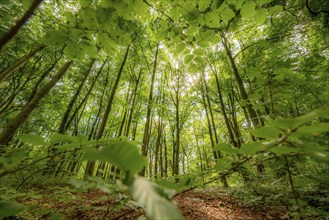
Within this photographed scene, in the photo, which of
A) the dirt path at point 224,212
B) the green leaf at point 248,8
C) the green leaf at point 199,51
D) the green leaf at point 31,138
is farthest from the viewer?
the dirt path at point 224,212

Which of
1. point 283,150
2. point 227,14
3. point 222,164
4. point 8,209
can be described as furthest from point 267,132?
point 227,14

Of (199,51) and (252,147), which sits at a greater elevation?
(199,51)

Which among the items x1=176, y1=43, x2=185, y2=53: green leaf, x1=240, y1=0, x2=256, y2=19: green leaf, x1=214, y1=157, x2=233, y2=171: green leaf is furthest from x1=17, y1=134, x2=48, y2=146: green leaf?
x1=240, y1=0, x2=256, y2=19: green leaf

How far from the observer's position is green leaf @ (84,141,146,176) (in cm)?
38

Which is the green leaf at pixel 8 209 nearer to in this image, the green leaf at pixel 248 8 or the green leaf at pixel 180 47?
the green leaf at pixel 180 47

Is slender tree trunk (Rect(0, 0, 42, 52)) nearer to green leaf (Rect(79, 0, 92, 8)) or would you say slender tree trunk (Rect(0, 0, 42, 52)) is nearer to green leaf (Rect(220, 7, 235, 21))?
green leaf (Rect(79, 0, 92, 8))

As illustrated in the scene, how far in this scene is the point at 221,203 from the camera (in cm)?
350

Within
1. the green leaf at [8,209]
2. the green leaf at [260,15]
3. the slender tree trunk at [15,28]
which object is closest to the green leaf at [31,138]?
the green leaf at [8,209]

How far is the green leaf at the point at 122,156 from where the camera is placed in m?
0.38

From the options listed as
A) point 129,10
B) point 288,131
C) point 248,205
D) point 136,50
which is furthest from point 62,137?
point 136,50

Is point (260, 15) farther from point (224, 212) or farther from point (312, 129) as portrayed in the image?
point (224, 212)

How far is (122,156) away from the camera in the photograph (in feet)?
1.26

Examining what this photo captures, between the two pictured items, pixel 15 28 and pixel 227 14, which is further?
pixel 227 14

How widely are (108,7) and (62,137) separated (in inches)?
33.2
